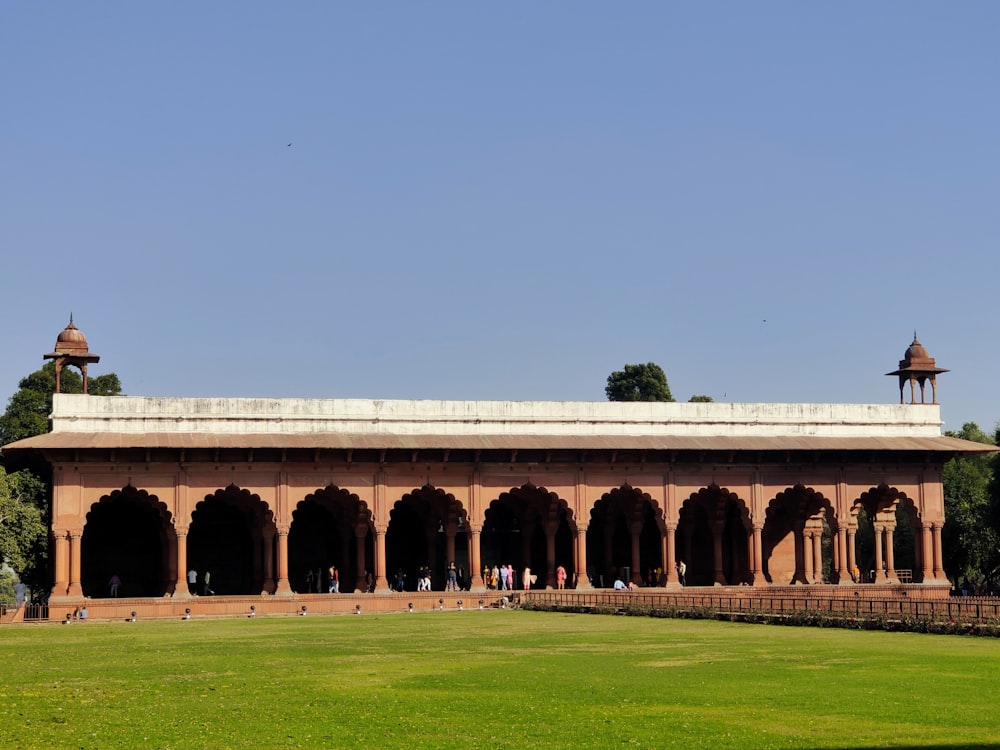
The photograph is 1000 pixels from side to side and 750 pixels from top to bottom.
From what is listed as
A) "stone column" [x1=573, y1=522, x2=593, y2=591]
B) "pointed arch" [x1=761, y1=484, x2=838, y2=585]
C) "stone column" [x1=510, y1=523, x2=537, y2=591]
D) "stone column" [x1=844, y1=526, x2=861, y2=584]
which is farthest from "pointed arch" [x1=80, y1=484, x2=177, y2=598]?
"stone column" [x1=844, y1=526, x2=861, y2=584]

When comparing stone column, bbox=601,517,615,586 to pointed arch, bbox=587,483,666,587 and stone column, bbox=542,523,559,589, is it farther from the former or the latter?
stone column, bbox=542,523,559,589

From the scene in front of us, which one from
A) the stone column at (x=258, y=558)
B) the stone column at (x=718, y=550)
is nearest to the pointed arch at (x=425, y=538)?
the stone column at (x=258, y=558)

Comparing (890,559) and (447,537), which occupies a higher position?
(447,537)

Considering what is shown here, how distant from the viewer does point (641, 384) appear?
300 feet

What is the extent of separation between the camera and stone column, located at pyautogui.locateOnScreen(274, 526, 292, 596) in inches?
1679

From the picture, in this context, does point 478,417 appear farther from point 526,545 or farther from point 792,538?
point 792,538

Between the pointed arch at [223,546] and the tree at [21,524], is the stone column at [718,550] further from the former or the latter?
the tree at [21,524]

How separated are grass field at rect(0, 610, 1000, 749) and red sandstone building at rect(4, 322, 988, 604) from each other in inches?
618

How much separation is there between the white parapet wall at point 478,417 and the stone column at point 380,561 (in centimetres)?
331

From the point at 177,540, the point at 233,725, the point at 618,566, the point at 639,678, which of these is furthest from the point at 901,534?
the point at 233,725

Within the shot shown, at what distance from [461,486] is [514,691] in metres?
28.5

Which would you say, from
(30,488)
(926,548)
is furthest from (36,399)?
(926,548)

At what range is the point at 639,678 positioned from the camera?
60.1ft

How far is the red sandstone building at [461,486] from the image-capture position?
141ft
